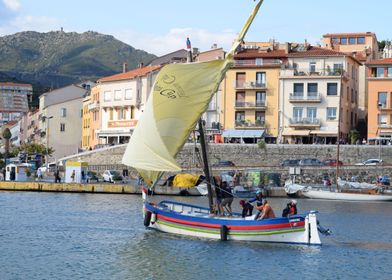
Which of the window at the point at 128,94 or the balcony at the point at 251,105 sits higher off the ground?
the window at the point at 128,94

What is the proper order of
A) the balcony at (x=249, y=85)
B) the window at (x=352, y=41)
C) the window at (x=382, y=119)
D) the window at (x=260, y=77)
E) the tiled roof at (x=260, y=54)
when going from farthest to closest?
1. the window at (x=352, y=41)
2. the tiled roof at (x=260, y=54)
3. the window at (x=260, y=77)
4. the balcony at (x=249, y=85)
5. the window at (x=382, y=119)

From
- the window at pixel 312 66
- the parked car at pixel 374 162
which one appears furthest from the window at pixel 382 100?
the parked car at pixel 374 162

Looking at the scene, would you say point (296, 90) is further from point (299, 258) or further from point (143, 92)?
point (299, 258)

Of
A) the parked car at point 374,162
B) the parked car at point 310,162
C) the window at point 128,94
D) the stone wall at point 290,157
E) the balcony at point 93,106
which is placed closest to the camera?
the stone wall at point 290,157

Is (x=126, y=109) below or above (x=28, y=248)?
above

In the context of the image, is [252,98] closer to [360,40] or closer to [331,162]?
[331,162]

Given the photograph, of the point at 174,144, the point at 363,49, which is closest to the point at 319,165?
the point at 363,49

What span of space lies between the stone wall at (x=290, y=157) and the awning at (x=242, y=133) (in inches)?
222

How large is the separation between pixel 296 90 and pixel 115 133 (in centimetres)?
2652

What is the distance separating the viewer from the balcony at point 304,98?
10244 cm

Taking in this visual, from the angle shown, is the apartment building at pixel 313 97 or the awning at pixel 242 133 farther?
the awning at pixel 242 133

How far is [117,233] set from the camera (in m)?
48.3

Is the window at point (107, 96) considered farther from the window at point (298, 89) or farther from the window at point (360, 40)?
the window at point (360, 40)

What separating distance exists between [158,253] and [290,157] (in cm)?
5721
